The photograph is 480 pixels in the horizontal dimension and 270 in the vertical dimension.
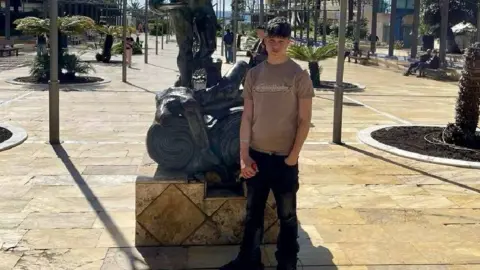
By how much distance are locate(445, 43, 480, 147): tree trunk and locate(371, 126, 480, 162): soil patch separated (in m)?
0.19

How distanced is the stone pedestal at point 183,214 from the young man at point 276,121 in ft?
2.89

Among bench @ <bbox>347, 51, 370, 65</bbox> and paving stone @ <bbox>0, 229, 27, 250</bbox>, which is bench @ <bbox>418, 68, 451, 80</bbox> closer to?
bench @ <bbox>347, 51, 370, 65</bbox>

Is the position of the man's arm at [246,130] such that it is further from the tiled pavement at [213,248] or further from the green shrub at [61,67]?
the green shrub at [61,67]

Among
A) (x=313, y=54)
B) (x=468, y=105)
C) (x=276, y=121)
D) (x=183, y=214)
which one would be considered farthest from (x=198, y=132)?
(x=313, y=54)

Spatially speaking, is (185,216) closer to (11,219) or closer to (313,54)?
(11,219)

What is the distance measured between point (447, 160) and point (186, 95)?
467 cm

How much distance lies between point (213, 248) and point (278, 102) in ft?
5.31

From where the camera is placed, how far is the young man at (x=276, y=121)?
4.06 meters

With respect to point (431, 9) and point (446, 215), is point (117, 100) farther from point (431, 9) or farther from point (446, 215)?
point (431, 9)

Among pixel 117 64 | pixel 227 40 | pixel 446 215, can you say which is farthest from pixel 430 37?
pixel 446 215

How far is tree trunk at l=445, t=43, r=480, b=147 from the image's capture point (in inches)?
371

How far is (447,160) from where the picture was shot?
8680 mm

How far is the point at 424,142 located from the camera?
32.7 feet

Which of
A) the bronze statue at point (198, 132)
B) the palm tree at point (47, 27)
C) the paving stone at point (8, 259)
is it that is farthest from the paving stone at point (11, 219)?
the palm tree at point (47, 27)
